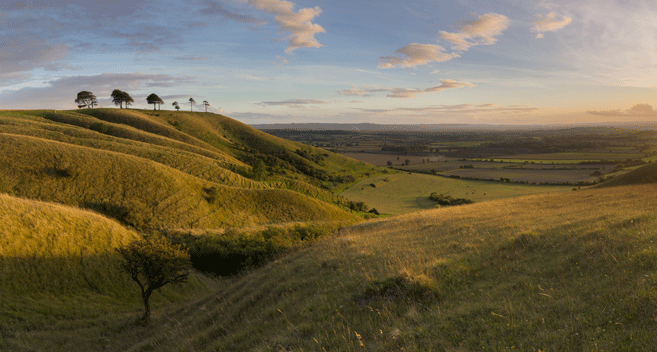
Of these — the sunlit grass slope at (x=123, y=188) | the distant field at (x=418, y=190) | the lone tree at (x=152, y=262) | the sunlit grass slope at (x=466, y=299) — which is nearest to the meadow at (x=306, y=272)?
the sunlit grass slope at (x=466, y=299)

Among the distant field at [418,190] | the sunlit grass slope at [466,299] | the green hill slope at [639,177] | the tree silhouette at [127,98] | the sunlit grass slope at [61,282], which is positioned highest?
the tree silhouette at [127,98]

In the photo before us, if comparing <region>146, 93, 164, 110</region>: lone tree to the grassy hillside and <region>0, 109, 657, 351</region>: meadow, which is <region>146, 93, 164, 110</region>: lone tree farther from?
<region>0, 109, 657, 351</region>: meadow

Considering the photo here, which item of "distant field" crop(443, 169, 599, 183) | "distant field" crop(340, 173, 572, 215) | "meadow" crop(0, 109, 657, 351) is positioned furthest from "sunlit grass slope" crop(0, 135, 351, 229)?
"distant field" crop(443, 169, 599, 183)

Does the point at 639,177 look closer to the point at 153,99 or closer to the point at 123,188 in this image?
the point at 123,188

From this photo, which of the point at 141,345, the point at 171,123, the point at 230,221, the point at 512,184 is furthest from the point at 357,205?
the point at 171,123

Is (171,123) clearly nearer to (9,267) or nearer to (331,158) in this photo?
(331,158)

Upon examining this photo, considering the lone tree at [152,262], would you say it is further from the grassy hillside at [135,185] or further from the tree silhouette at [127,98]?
the tree silhouette at [127,98]
